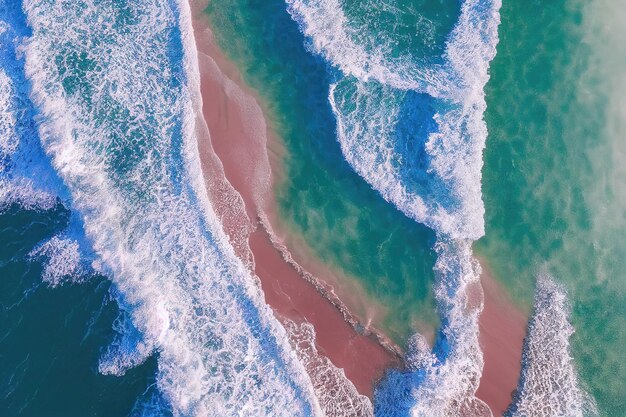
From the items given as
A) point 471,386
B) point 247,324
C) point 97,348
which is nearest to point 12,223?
point 97,348

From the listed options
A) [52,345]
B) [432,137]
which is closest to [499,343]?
[432,137]

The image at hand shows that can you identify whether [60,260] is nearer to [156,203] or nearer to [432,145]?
[156,203]

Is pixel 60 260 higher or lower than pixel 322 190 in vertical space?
lower

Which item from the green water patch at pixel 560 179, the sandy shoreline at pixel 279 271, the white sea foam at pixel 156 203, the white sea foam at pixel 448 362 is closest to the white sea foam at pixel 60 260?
the white sea foam at pixel 156 203

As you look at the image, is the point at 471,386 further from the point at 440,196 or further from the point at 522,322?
the point at 440,196

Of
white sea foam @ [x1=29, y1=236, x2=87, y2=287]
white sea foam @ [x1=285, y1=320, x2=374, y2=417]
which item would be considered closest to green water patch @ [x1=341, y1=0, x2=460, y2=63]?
white sea foam @ [x1=285, y1=320, x2=374, y2=417]

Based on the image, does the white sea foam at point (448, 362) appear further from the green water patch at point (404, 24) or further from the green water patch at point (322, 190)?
the green water patch at point (404, 24)
